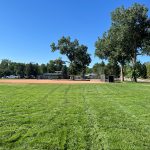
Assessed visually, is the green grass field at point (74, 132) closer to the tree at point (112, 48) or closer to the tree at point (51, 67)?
the tree at point (112, 48)

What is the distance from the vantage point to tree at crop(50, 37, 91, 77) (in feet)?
266

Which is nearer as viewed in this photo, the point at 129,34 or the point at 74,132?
the point at 74,132

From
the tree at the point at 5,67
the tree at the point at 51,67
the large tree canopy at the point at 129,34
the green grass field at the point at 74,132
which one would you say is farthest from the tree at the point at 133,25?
the tree at the point at 51,67

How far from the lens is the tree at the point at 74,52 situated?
266ft

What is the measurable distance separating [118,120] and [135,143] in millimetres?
2169

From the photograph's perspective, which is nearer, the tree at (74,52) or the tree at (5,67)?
the tree at (74,52)

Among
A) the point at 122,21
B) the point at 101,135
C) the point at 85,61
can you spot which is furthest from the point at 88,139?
the point at 85,61

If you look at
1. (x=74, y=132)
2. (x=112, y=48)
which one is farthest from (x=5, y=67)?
(x=74, y=132)

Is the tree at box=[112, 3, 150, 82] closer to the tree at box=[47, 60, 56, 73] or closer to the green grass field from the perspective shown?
the green grass field

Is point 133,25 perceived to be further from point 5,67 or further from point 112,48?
point 5,67

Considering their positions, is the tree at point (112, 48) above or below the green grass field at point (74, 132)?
above

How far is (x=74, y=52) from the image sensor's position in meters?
84.8

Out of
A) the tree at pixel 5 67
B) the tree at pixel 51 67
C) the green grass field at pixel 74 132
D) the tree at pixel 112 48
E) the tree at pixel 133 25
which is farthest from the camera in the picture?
the tree at pixel 51 67

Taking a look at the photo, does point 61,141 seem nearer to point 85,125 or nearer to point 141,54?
point 85,125
